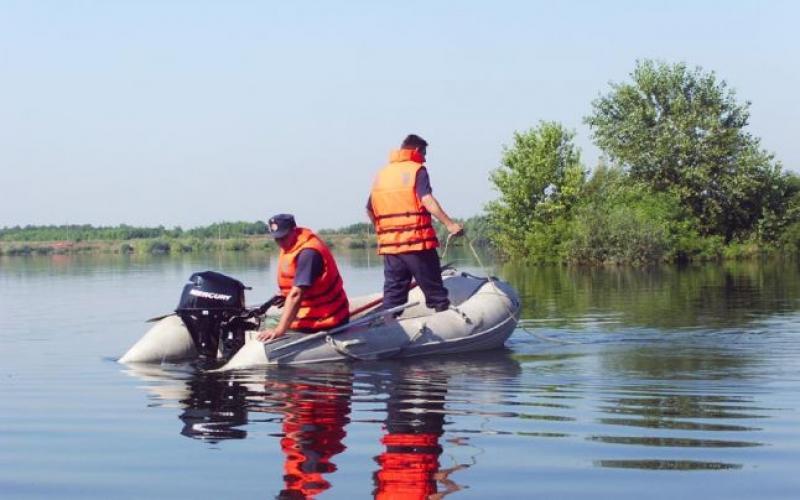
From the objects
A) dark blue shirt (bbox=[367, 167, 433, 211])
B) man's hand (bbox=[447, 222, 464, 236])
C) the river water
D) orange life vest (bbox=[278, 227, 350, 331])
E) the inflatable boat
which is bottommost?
the river water

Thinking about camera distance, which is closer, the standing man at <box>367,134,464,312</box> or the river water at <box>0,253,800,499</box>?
the river water at <box>0,253,800,499</box>

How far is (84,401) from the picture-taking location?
7.52 m

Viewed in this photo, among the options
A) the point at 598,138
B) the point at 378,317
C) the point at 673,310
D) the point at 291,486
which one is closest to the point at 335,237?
the point at 598,138

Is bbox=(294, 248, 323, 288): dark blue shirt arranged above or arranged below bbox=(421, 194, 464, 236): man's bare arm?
below

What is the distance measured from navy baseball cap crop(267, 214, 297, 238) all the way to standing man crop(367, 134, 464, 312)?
49.5 inches

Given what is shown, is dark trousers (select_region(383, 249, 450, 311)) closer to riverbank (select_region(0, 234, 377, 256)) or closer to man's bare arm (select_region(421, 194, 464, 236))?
man's bare arm (select_region(421, 194, 464, 236))

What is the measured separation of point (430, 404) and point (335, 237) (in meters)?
67.6

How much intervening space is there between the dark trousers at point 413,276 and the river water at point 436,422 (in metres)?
0.69

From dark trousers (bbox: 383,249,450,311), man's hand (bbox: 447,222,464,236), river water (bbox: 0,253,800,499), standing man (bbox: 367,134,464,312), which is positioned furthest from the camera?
dark trousers (bbox: 383,249,450,311)

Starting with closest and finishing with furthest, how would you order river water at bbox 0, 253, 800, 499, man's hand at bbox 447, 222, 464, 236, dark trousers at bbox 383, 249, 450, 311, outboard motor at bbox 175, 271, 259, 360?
river water at bbox 0, 253, 800, 499, outboard motor at bbox 175, 271, 259, 360, man's hand at bbox 447, 222, 464, 236, dark trousers at bbox 383, 249, 450, 311

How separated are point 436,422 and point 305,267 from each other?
2685mm

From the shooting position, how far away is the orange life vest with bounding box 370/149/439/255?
31.7 ft

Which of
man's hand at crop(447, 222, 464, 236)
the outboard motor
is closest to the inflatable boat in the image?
the outboard motor

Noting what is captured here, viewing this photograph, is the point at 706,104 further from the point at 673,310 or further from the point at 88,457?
the point at 88,457
